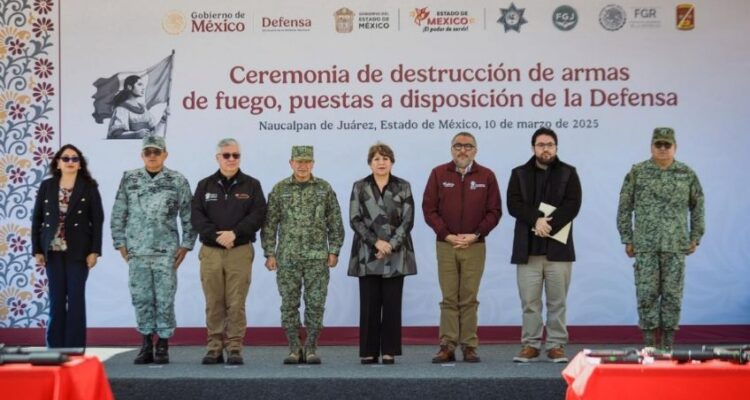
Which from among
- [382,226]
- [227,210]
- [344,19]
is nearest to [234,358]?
[227,210]

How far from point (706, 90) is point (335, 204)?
9.49ft

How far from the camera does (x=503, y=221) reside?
7.59m

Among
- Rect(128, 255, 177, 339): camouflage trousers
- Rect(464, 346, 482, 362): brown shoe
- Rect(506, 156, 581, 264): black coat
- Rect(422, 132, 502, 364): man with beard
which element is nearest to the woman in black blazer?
Rect(128, 255, 177, 339): camouflage trousers

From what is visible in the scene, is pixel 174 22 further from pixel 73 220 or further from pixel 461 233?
pixel 461 233

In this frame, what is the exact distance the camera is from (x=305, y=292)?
6.54m

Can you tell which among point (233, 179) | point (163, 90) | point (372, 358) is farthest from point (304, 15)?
point (372, 358)

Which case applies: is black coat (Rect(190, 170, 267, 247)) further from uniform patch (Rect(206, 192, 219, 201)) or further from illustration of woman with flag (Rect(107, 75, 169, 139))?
illustration of woman with flag (Rect(107, 75, 169, 139))

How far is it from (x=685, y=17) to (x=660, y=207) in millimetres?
1820

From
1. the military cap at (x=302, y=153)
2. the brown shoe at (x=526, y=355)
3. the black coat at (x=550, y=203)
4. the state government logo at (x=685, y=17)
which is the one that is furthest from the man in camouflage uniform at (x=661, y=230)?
the military cap at (x=302, y=153)

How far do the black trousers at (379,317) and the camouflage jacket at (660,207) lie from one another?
1.45 metres

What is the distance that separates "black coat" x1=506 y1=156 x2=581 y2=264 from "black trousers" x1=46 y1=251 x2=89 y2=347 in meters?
2.59

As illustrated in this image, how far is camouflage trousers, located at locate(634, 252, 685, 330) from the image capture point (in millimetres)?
6434

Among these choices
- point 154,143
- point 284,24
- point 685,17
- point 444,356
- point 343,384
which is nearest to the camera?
point 343,384

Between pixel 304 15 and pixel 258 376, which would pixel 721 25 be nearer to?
pixel 304 15
